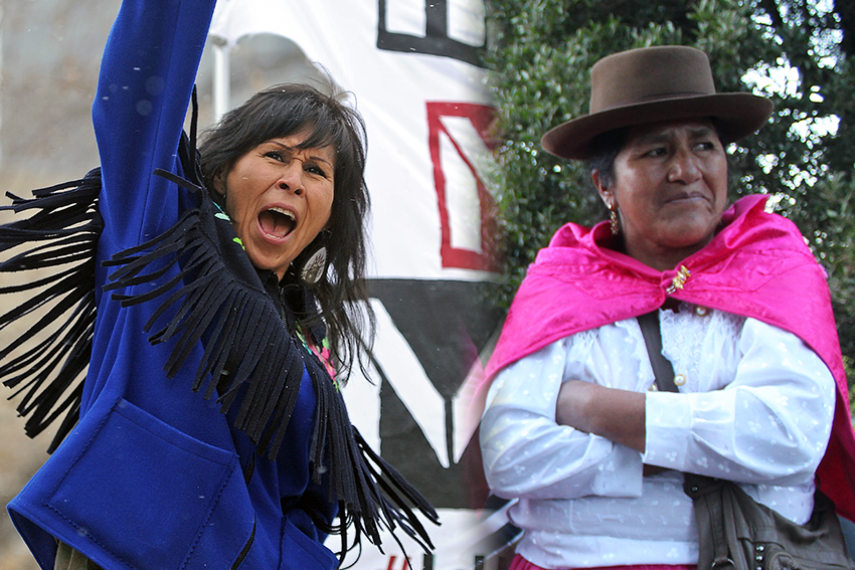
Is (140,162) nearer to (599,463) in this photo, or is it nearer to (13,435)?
(599,463)

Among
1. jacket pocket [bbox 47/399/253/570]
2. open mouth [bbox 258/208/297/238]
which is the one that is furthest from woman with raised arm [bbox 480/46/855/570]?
jacket pocket [bbox 47/399/253/570]

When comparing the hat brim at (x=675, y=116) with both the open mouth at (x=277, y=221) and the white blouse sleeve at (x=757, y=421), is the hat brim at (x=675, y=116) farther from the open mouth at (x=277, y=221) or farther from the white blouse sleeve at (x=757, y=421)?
the open mouth at (x=277, y=221)

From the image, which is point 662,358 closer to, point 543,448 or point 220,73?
point 543,448

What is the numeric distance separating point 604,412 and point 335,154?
0.97 meters

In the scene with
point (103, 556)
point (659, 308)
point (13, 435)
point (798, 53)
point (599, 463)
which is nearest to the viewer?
point (103, 556)

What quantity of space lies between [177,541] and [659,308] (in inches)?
59.0

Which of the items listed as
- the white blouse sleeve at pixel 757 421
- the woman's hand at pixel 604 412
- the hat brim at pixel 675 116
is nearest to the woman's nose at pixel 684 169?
the hat brim at pixel 675 116

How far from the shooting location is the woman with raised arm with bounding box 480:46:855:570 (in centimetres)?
188

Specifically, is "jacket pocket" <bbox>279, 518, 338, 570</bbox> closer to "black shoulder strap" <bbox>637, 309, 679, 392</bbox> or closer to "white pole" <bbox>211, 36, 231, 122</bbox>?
"black shoulder strap" <bbox>637, 309, 679, 392</bbox>

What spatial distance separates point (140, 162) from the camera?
1300 mm

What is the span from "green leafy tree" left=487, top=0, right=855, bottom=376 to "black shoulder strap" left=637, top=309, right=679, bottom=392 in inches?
29.0

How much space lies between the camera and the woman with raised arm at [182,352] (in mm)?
1203

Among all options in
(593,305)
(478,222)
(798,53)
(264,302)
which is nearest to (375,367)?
(478,222)

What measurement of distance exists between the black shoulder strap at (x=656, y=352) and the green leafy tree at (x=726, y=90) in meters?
0.74
